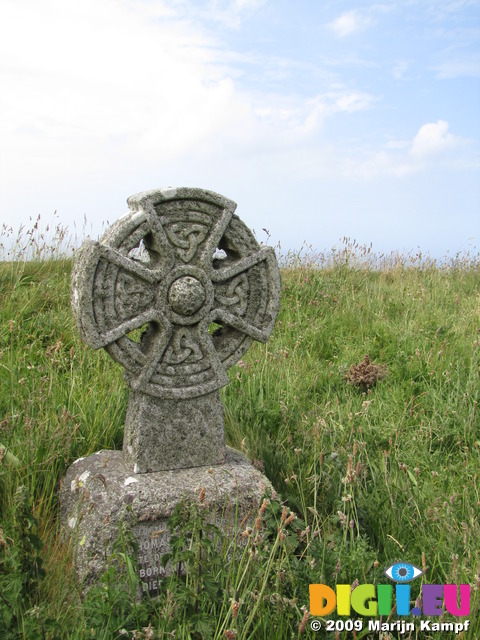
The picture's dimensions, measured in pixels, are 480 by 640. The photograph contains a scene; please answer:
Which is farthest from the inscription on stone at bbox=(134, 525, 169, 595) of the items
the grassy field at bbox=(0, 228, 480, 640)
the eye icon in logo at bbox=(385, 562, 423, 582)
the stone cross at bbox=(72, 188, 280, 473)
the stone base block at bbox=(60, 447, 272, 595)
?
the eye icon in logo at bbox=(385, 562, 423, 582)

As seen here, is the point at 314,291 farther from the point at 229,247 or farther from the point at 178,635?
the point at 178,635

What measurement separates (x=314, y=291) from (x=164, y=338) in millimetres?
4068

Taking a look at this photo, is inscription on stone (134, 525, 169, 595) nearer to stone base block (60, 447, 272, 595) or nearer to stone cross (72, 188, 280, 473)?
stone base block (60, 447, 272, 595)

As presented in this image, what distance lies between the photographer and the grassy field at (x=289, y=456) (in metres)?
2.30

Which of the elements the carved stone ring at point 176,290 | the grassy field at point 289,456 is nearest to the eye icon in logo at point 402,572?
the grassy field at point 289,456

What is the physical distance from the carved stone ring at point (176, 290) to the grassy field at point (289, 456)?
1.80ft

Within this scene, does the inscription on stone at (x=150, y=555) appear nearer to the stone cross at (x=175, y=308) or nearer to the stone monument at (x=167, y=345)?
the stone monument at (x=167, y=345)

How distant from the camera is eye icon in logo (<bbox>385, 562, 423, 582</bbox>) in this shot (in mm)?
2656

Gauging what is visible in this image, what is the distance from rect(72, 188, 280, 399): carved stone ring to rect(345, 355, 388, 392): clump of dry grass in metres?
1.78

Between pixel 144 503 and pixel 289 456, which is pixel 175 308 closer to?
pixel 144 503

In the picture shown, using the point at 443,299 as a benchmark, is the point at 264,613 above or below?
below

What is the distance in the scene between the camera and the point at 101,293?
3.09 meters

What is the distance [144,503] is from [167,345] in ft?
2.62

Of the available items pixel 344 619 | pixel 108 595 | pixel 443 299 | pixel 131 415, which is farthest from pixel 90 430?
pixel 443 299
